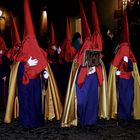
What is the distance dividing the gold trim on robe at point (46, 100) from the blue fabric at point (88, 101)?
43 cm

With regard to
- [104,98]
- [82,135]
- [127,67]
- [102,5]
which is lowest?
[82,135]

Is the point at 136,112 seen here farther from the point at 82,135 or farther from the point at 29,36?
the point at 29,36

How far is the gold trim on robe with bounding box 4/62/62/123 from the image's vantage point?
16.8 ft

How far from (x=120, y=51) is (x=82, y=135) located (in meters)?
1.40

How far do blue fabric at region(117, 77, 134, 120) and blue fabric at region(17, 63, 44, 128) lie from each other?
4.16 ft

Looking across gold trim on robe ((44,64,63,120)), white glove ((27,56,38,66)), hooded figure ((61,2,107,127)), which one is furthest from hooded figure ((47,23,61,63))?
white glove ((27,56,38,66))

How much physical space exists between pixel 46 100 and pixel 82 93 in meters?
0.67

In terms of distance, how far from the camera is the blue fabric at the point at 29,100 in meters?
5.01

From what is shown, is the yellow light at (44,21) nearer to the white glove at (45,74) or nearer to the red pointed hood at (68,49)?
the red pointed hood at (68,49)

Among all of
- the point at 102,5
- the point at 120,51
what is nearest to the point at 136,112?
the point at 120,51

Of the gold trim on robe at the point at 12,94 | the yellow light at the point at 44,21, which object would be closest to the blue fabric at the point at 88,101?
the gold trim on robe at the point at 12,94

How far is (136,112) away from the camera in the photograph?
5574 millimetres

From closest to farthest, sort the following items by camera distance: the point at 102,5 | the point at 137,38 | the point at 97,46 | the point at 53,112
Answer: the point at 97,46 < the point at 53,112 < the point at 137,38 < the point at 102,5

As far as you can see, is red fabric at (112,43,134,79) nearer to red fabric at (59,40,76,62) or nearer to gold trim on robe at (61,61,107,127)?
gold trim on robe at (61,61,107,127)
